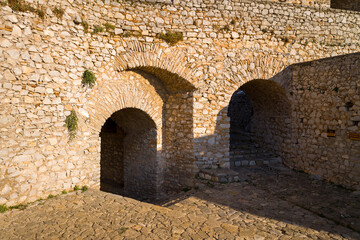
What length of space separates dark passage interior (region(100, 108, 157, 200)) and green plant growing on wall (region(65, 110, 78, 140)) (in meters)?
1.99

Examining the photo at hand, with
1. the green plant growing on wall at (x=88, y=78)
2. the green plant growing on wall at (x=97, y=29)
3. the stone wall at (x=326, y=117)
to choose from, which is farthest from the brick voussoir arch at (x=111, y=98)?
the stone wall at (x=326, y=117)

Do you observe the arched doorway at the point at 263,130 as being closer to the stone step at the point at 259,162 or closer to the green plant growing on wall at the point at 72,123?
the stone step at the point at 259,162

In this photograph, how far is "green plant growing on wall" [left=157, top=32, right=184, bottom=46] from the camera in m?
7.03

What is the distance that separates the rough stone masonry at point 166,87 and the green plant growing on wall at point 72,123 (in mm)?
89

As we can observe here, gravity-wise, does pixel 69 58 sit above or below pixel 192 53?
below

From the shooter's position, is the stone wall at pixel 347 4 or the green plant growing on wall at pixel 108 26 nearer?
the green plant growing on wall at pixel 108 26

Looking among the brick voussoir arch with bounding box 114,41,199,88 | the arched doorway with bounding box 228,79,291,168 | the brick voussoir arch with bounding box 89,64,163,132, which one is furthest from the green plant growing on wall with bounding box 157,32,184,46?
the arched doorway with bounding box 228,79,291,168

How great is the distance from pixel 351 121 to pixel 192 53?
4.34m

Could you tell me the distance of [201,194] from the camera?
6.38 meters

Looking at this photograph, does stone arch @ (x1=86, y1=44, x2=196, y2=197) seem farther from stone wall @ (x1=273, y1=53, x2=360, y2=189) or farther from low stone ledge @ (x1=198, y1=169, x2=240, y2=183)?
stone wall @ (x1=273, y1=53, x2=360, y2=189)

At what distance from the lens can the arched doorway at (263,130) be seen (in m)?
8.62

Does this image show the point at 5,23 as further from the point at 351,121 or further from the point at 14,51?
the point at 351,121

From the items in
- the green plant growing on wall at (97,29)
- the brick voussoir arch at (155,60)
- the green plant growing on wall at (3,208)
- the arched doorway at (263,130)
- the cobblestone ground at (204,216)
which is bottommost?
the cobblestone ground at (204,216)

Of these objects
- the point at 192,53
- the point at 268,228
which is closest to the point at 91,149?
the point at 192,53
